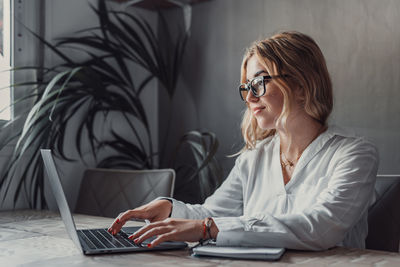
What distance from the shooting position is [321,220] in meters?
1.35

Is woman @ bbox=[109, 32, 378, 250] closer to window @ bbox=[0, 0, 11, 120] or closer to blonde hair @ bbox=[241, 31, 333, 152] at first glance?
blonde hair @ bbox=[241, 31, 333, 152]

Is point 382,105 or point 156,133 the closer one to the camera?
point 382,105

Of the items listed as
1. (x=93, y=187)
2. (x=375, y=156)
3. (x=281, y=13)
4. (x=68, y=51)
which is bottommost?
(x=93, y=187)

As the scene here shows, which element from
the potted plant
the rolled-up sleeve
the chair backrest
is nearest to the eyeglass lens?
the rolled-up sleeve

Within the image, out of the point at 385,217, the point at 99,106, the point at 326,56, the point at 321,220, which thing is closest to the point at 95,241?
the point at 321,220

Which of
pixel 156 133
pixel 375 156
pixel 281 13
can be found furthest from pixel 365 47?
pixel 156 133

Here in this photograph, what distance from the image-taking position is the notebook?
115 centimetres

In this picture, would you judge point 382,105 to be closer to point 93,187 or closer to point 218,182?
point 218,182

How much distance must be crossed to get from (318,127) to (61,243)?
101 centimetres

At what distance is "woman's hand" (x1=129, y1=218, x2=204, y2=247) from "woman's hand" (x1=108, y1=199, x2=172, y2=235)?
17cm

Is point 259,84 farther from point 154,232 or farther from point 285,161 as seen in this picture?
point 154,232

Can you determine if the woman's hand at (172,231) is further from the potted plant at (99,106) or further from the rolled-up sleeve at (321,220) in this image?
the potted plant at (99,106)

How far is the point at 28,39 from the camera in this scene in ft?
8.70

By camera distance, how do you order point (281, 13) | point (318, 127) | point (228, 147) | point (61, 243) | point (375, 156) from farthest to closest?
point (228, 147)
point (281, 13)
point (318, 127)
point (375, 156)
point (61, 243)
